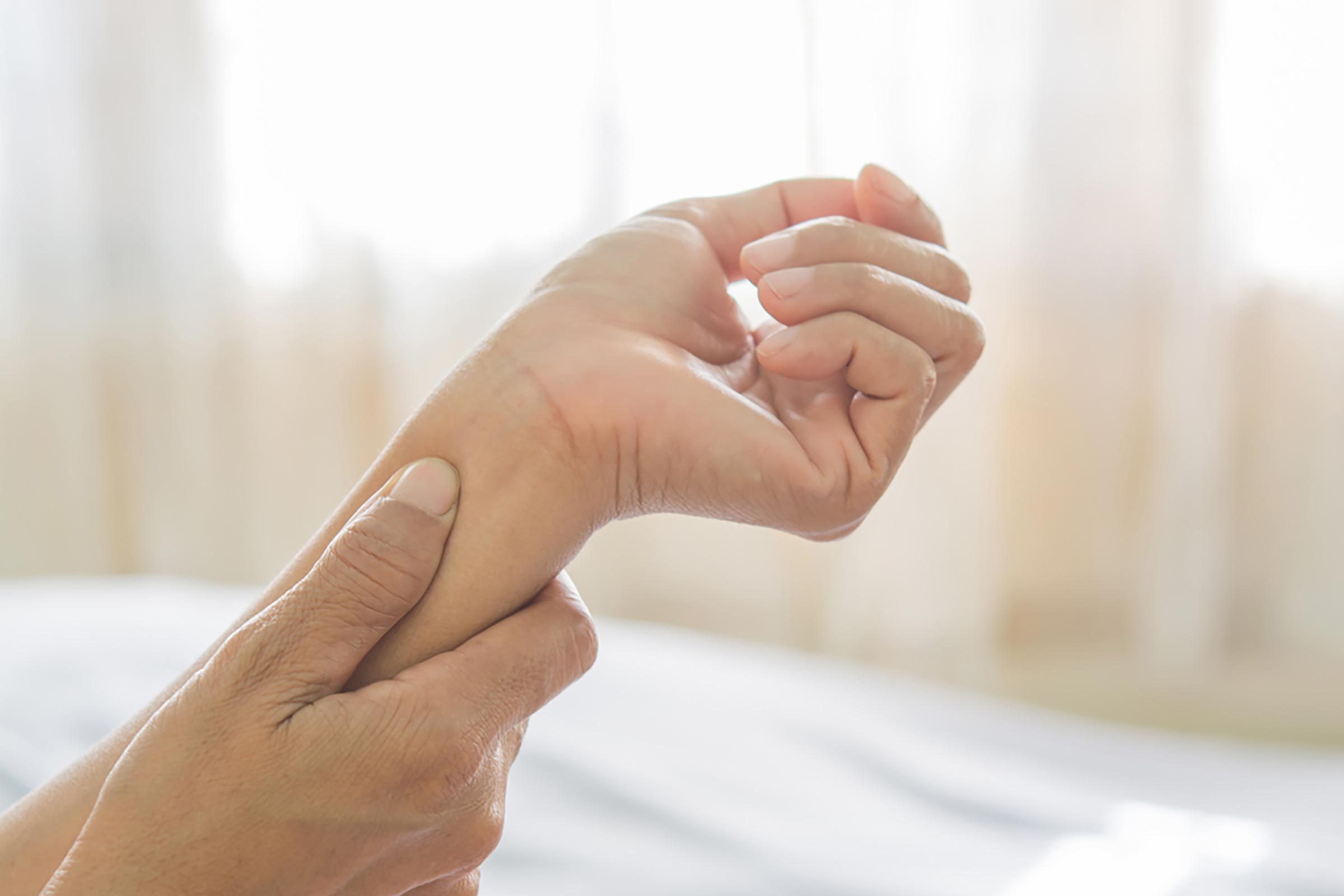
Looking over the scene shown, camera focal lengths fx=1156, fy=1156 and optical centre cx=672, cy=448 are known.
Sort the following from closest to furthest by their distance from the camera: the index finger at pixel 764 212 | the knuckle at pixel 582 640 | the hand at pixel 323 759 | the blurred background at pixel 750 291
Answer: the hand at pixel 323 759 → the knuckle at pixel 582 640 → the index finger at pixel 764 212 → the blurred background at pixel 750 291

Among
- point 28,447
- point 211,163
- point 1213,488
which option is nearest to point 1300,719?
point 1213,488

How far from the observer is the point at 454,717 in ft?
1.90

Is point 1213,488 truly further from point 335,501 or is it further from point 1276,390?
point 335,501

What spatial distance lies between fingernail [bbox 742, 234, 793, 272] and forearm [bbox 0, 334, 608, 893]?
0.49 feet

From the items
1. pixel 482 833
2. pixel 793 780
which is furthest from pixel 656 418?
pixel 793 780

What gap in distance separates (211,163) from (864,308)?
141 cm

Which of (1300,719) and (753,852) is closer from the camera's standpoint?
(753,852)

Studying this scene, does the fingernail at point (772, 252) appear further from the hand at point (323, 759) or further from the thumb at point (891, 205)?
the hand at point (323, 759)

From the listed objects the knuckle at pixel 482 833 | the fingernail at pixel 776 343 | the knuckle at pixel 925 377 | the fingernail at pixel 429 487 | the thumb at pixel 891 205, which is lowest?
the knuckle at pixel 482 833

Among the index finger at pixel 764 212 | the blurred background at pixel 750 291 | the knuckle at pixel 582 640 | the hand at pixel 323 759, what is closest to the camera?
the hand at pixel 323 759

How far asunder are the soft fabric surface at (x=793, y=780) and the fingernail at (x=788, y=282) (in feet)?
1.39

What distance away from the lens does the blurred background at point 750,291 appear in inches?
57.5

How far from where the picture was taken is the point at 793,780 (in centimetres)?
98

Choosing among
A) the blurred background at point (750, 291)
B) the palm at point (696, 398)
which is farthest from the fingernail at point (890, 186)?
the blurred background at point (750, 291)
